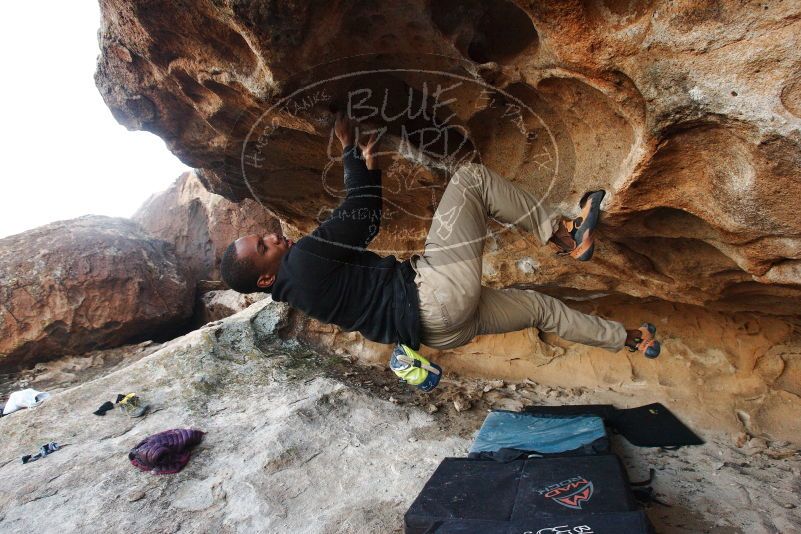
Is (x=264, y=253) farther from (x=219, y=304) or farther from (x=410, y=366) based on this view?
(x=219, y=304)

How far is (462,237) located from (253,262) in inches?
44.9

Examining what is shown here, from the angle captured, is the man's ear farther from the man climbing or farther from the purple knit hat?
the purple knit hat

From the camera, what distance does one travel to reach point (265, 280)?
270 centimetres

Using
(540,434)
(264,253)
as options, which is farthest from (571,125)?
(540,434)

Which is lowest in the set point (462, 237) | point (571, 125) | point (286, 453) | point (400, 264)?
point (286, 453)

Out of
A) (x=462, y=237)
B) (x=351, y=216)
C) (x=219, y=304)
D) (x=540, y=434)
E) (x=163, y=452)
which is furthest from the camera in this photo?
(x=219, y=304)

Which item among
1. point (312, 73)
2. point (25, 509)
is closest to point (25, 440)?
point (25, 509)

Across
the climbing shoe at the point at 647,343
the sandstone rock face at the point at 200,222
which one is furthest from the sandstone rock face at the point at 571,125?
the sandstone rock face at the point at 200,222

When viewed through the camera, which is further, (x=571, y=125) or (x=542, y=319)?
(x=542, y=319)

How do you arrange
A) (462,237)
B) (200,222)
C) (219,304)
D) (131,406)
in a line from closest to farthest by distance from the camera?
(462,237), (131,406), (219,304), (200,222)

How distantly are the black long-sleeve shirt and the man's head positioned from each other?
0.10 meters

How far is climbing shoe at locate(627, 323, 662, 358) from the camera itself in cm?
292

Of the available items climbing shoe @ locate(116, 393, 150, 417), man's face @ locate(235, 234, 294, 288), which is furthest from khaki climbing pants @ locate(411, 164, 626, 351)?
climbing shoe @ locate(116, 393, 150, 417)

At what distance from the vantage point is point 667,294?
3.63m
